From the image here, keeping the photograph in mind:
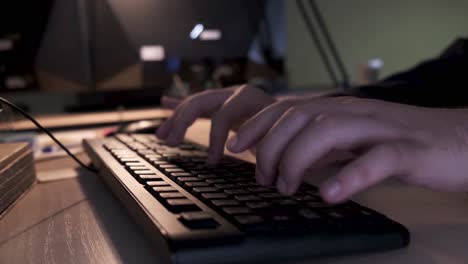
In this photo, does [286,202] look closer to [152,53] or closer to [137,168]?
[137,168]

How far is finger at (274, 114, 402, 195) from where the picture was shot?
1.17 feet

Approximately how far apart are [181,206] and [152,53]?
1.17 m

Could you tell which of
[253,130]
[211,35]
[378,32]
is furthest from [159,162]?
[378,32]

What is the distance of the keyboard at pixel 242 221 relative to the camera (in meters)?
0.28

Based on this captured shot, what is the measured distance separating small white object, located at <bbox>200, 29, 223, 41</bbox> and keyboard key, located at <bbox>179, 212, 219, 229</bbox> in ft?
4.12

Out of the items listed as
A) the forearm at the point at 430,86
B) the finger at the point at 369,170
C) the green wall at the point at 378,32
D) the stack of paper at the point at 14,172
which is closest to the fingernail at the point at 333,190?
the finger at the point at 369,170

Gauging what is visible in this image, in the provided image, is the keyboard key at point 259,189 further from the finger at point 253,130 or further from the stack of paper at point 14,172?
the stack of paper at point 14,172

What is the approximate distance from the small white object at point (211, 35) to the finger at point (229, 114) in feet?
2.78

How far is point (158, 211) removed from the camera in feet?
1.09

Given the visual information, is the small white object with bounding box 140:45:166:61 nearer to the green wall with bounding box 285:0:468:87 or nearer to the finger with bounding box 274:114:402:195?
the green wall with bounding box 285:0:468:87

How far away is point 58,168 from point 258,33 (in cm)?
107

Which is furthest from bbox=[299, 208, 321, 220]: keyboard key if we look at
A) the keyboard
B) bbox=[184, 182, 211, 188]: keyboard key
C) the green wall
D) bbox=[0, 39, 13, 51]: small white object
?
the green wall

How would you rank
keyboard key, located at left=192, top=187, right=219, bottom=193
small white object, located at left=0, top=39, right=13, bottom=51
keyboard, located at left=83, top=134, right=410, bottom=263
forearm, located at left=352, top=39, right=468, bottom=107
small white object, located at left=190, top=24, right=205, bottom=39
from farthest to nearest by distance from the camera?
small white object, located at left=190, top=24, right=205, bottom=39, small white object, located at left=0, top=39, right=13, bottom=51, forearm, located at left=352, top=39, right=468, bottom=107, keyboard key, located at left=192, top=187, right=219, bottom=193, keyboard, located at left=83, top=134, right=410, bottom=263

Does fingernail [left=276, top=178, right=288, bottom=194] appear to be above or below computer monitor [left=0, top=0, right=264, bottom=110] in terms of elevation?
below
